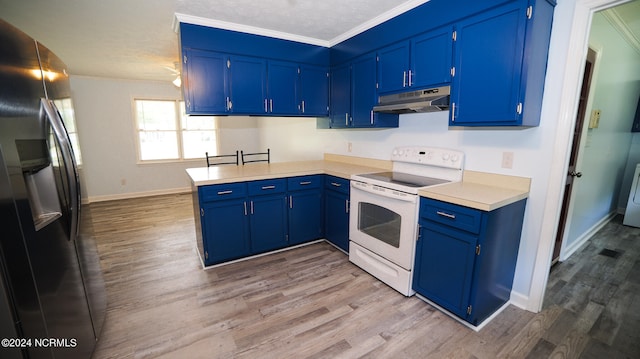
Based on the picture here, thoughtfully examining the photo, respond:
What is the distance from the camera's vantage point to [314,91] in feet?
11.3

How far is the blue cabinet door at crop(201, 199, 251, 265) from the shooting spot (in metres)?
2.65

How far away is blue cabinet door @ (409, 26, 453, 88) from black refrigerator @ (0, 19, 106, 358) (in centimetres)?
248

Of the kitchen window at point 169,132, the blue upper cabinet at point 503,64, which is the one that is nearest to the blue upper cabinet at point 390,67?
the blue upper cabinet at point 503,64

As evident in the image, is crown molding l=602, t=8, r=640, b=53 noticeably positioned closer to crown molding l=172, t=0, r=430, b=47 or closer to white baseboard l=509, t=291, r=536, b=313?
crown molding l=172, t=0, r=430, b=47

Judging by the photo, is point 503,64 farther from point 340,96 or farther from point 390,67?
point 340,96

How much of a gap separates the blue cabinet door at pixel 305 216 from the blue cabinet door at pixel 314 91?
3.45 ft

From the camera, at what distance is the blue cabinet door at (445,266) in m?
1.85

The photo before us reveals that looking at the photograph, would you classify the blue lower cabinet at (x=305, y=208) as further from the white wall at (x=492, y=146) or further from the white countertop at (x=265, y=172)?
the white wall at (x=492, y=146)

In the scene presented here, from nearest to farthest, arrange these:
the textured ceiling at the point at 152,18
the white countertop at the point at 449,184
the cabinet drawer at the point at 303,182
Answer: the white countertop at the point at 449,184 → the textured ceiling at the point at 152,18 → the cabinet drawer at the point at 303,182

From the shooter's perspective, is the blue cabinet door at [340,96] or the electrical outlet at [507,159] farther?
the blue cabinet door at [340,96]

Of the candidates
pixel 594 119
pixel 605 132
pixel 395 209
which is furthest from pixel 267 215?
pixel 605 132

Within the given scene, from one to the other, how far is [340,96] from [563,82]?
6.89 ft

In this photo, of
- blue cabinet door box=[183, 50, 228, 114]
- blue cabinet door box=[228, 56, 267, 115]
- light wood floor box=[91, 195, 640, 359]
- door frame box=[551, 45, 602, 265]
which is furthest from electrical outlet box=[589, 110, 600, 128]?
blue cabinet door box=[183, 50, 228, 114]

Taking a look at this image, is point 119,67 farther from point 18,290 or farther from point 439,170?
point 439,170
